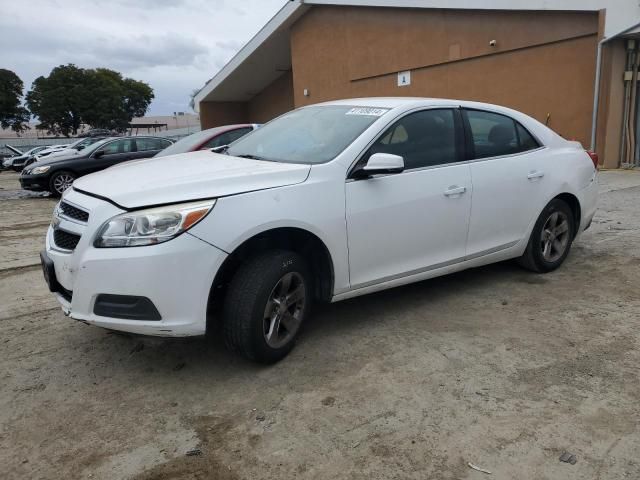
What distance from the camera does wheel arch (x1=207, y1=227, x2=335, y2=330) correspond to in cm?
313

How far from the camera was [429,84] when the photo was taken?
1516cm

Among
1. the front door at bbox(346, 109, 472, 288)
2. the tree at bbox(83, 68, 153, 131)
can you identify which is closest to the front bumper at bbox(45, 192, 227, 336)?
the front door at bbox(346, 109, 472, 288)

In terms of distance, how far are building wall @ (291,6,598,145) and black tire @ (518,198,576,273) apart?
7858 millimetres

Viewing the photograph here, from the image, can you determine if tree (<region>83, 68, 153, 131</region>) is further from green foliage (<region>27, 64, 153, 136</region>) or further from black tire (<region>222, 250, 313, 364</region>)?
black tire (<region>222, 250, 313, 364</region>)

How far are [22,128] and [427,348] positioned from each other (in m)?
67.6

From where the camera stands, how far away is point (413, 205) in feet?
12.4

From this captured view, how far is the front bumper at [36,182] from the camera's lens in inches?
485

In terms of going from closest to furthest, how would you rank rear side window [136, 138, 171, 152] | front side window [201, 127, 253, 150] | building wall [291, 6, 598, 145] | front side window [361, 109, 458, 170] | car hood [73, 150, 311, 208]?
car hood [73, 150, 311, 208]
front side window [361, 109, 458, 170]
front side window [201, 127, 253, 150]
building wall [291, 6, 598, 145]
rear side window [136, 138, 171, 152]

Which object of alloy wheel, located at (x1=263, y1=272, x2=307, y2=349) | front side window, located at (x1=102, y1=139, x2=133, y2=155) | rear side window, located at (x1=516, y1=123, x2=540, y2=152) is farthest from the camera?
front side window, located at (x1=102, y1=139, x2=133, y2=155)

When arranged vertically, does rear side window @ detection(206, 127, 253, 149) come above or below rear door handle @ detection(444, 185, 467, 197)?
above

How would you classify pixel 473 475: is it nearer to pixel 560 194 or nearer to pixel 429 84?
pixel 560 194

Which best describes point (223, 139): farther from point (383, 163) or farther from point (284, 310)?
point (284, 310)

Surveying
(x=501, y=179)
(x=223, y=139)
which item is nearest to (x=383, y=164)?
(x=501, y=179)

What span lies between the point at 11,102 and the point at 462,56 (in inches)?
2202
